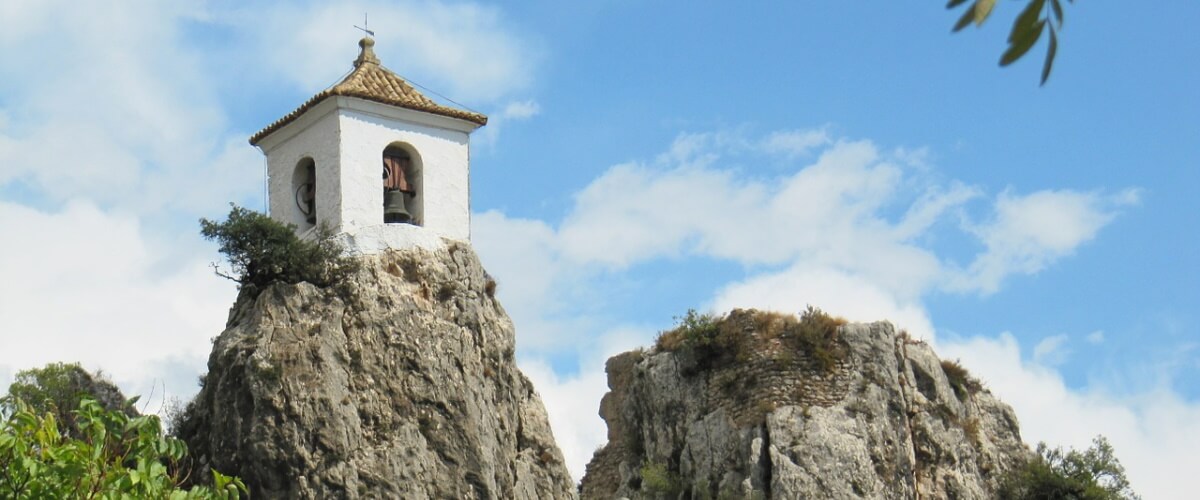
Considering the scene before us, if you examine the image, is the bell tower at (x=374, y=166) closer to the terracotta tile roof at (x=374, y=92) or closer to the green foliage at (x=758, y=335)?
the terracotta tile roof at (x=374, y=92)

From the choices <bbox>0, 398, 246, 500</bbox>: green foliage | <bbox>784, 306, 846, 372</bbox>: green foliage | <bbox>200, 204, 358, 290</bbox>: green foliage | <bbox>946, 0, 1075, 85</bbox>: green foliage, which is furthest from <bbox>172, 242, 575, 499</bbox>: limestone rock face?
<bbox>946, 0, 1075, 85</bbox>: green foliage

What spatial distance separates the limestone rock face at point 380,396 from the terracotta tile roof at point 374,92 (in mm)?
2291

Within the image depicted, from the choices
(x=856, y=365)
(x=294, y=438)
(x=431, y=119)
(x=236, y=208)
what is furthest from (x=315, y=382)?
(x=856, y=365)

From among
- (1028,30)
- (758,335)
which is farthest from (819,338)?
(1028,30)

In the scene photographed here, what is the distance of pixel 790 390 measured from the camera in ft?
103

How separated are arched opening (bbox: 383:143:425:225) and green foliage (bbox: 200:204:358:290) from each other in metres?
1.19

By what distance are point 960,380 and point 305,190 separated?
12970mm

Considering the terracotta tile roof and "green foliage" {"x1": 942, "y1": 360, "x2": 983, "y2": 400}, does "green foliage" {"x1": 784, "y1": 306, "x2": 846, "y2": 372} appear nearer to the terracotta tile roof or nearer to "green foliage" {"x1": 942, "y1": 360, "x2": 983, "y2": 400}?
"green foliage" {"x1": 942, "y1": 360, "x2": 983, "y2": 400}

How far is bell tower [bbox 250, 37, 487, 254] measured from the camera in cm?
2667

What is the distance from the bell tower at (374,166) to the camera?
26.7 meters

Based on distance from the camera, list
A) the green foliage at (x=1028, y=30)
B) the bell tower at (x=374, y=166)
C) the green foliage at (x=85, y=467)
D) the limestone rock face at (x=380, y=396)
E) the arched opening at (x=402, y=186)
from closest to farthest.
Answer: the green foliage at (x=1028, y=30), the green foliage at (x=85, y=467), the limestone rock face at (x=380, y=396), the bell tower at (x=374, y=166), the arched opening at (x=402, y=186)

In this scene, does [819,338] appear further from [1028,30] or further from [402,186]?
[1028,30]

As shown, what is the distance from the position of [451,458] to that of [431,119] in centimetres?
557

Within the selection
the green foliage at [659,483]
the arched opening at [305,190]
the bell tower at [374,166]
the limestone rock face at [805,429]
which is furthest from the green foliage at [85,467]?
the green foliage at [659,483]
